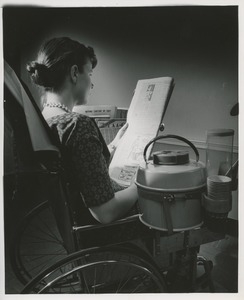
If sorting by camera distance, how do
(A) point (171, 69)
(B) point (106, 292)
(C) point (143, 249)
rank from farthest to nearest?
(A) point (171, 69) < (B) point (106, 292) < (C) point (143, 249)

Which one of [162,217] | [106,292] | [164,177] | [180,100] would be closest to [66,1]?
[180,100]

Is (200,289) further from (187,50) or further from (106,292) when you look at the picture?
(187,50)

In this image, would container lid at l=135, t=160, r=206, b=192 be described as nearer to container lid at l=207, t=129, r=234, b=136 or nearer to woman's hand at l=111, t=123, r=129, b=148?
container lid at l=207, t=129, r=234, b=136

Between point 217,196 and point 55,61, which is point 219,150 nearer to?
point 217,196

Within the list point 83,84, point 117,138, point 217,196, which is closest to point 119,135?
point 117,138

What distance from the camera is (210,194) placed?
1187mm

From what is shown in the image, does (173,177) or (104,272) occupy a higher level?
(173,177)

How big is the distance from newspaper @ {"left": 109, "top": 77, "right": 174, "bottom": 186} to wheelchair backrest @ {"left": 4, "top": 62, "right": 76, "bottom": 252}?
1.25 feet

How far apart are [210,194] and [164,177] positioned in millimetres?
211

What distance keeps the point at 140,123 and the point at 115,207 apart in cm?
50

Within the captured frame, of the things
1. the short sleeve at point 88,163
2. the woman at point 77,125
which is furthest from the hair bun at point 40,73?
the short sleeve at point 88,163

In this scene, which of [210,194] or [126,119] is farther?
[126,119]

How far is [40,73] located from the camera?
4.07 ft

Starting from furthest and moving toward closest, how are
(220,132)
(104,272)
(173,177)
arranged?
(220,132), (104,272), (173,177)
